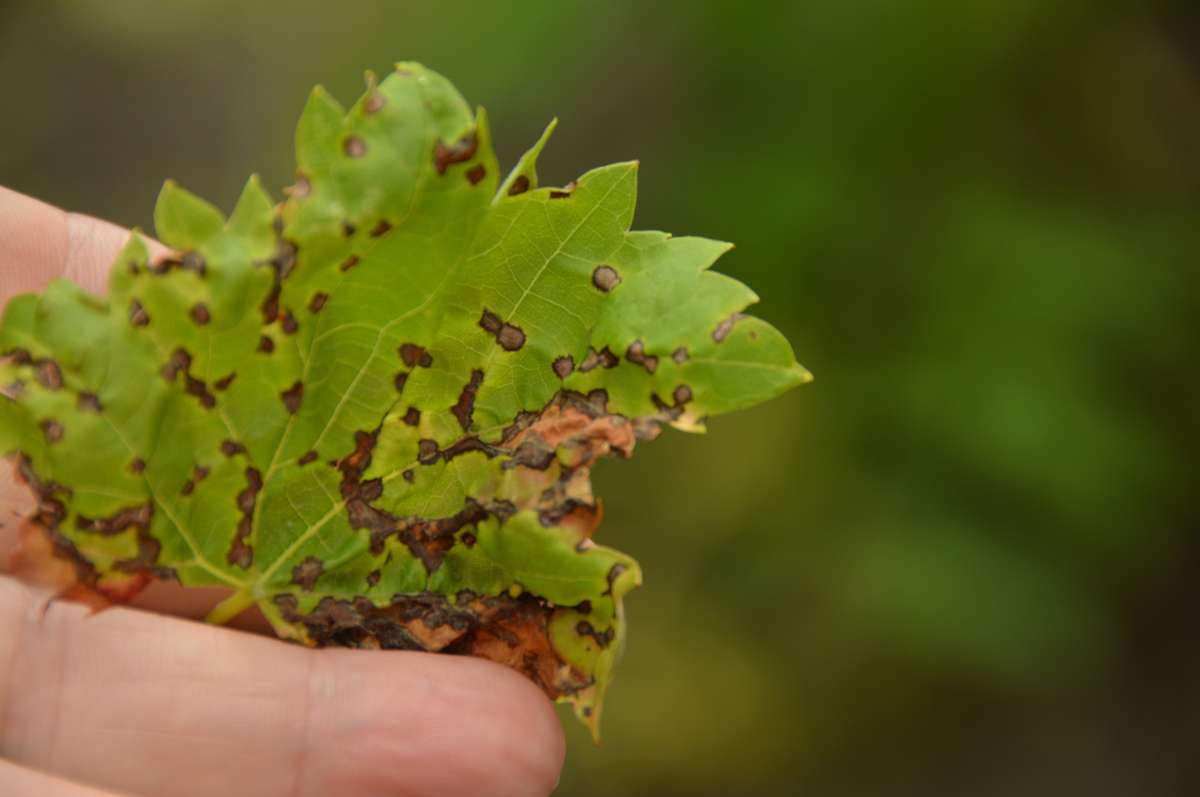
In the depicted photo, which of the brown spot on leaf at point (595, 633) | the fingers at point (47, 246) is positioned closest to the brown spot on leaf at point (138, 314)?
the brown spot on leaf at point (595, 633)

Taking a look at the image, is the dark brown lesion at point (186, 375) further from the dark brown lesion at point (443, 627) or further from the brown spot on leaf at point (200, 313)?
the dark brown lesion at point (443, 627)

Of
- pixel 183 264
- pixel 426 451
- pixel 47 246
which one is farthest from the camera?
pixel 47 246

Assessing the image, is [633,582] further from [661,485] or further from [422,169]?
[661,485]

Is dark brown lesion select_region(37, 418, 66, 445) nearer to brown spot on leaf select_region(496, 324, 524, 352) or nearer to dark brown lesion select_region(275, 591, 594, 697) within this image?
dark brown lesion select_region(275, 591, 594, 697)

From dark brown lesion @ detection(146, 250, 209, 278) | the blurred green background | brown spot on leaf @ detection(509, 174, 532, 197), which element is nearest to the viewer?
dark brown lesion @ detection(146, 250, 209, 278)

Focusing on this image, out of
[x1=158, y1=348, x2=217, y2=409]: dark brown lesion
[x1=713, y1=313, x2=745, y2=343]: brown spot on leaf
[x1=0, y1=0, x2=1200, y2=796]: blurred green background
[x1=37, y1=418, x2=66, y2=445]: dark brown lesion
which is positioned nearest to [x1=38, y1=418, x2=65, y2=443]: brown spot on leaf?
[x1=37, y1=418, x2=66, y2=445]: dark brown lesion

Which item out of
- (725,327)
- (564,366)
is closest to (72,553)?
(564,366)

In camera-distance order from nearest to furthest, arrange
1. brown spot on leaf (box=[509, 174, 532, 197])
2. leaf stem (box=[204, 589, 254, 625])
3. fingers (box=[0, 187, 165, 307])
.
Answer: brown spot on leaf (box=[509, 174, 532, 197]), leaf stem (box=[204, 589, 254, 625]), fingers (box=[0, 187, 165, 307])

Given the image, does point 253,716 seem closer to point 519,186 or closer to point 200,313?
point 200,313
